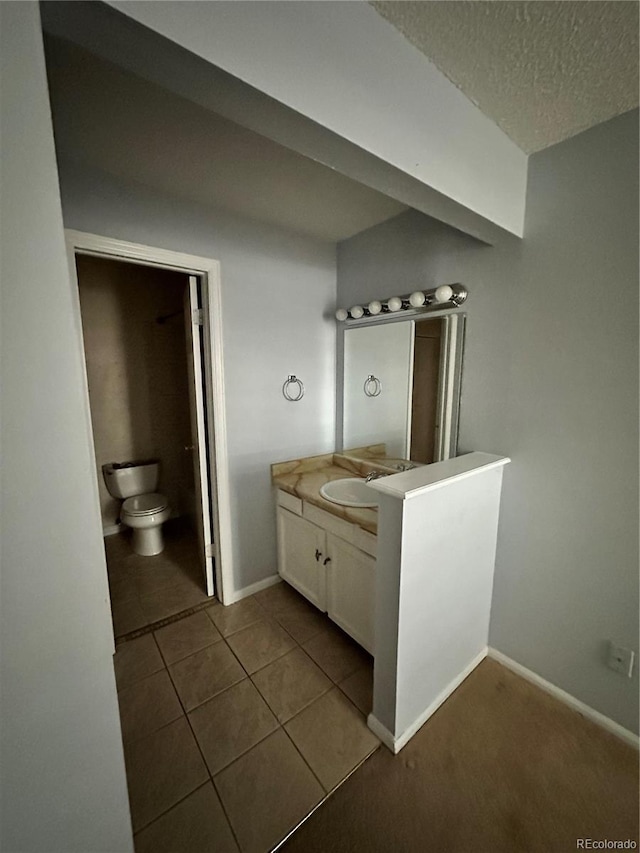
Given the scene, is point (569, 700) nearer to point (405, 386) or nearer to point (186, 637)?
point (405, 386)

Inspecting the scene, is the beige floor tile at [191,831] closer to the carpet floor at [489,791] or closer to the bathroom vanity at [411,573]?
the carpet floor at [489,791]

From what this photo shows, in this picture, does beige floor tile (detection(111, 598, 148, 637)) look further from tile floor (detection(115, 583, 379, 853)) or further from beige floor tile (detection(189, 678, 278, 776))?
beige floor tile (detection(189, 678, 278, 776))

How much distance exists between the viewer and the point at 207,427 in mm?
2008

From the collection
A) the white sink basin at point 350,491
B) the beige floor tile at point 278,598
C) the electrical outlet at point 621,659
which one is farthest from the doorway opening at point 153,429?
the electrical outlet at point 621,659

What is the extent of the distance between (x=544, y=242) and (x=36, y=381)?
1778mm

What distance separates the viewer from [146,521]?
2.60m

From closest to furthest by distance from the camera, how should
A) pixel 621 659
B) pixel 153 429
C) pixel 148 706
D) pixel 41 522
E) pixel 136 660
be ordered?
1. pixel 41 522
2. pixel 621 659
3. pixel 148 706
4. pixel 136 660
5. pixel 153 429

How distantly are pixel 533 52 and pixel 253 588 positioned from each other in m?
2.70

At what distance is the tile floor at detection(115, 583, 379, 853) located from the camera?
43.6 inches

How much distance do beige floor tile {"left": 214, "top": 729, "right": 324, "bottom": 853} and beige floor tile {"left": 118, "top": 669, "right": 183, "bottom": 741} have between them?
373mm

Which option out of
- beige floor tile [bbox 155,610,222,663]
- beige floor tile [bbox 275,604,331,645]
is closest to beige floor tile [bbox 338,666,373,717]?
beige floor tile [bbox 275,604,331,645]

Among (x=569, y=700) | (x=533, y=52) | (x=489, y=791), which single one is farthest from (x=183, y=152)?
(x=569, y=700)

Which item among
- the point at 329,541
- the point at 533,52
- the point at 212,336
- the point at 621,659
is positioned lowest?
the point at 621,659

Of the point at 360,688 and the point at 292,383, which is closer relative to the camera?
the point at 360,688
